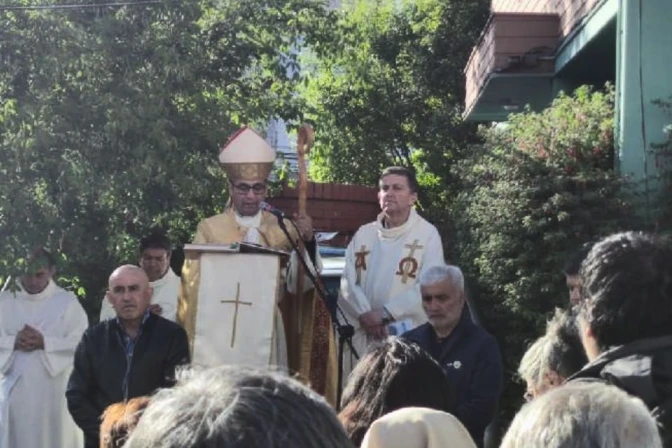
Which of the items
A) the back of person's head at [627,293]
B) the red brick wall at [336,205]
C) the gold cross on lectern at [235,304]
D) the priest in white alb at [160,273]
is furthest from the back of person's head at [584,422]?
the red brick wall at [336,205]

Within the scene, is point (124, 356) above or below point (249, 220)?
below

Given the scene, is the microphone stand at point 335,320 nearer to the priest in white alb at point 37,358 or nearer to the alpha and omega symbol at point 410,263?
the alpha and omega symbol at point 410,263

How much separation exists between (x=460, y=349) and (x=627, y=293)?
2381 millimetres

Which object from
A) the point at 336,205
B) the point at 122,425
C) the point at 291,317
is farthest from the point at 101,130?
the point at 122,425

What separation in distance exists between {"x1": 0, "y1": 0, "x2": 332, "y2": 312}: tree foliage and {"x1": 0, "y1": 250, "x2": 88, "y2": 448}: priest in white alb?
0.29 meters

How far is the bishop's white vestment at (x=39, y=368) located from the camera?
26.9 feet

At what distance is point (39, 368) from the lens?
832cm

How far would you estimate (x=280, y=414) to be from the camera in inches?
62.8

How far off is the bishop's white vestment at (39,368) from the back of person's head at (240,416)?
6.74 metres

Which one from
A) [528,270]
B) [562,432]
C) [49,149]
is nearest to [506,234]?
[528,270]

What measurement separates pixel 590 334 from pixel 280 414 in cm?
190

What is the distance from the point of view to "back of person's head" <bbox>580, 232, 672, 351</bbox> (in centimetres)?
323

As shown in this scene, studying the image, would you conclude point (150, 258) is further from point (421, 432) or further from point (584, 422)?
point (584, 422)

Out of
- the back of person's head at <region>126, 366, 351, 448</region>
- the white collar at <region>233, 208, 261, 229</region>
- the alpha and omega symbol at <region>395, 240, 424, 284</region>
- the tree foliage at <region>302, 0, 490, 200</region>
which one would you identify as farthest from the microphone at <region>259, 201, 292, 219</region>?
the tree foliage at <region>302, 0, 490, 200</region>
